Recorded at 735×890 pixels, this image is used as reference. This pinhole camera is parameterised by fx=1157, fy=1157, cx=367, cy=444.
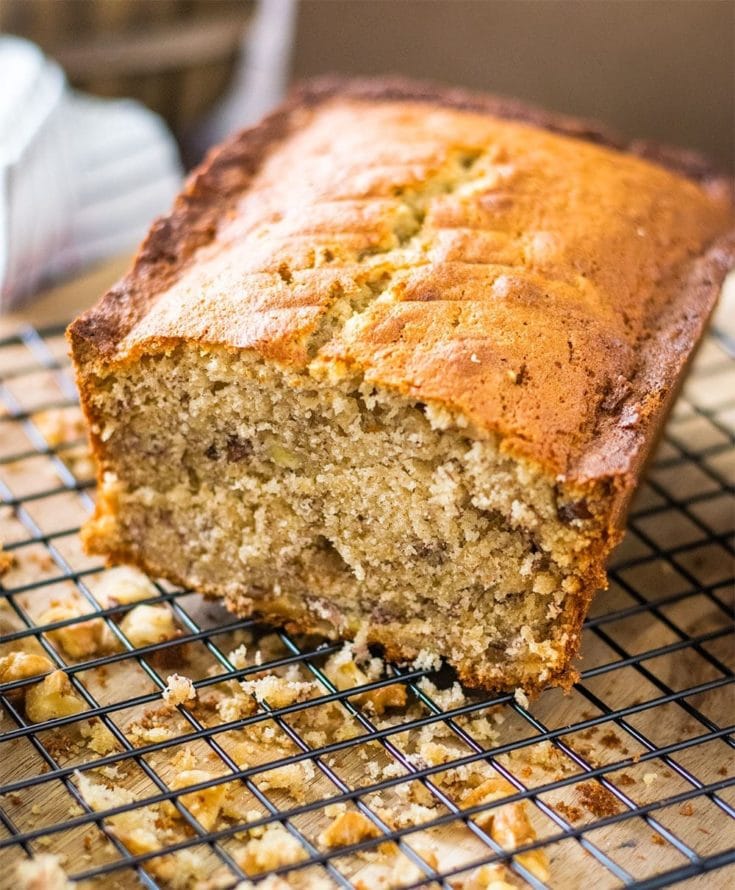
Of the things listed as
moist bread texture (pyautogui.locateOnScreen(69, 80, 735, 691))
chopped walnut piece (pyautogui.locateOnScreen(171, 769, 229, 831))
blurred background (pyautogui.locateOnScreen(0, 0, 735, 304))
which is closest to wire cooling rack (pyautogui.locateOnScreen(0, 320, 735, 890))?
chopped walnut piece (pyautogui.locateOnScreen(171, 769, 229, 831))

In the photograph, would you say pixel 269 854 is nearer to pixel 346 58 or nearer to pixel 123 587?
pixel 123 587

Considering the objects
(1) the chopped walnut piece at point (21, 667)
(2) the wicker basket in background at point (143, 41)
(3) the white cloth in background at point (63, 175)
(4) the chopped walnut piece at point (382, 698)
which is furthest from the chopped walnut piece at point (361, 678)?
(2) the wicker basket in background at point (143, 41)

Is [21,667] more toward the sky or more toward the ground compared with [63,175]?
more toward the ground

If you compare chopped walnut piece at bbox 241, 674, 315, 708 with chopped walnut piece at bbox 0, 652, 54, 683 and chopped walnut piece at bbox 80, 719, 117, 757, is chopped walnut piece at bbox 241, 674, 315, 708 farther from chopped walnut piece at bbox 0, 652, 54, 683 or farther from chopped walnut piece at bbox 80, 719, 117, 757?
chopped walnut piece at bbox 0, 652, 54, 683

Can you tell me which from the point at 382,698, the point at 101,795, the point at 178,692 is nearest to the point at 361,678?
the point at 382,698

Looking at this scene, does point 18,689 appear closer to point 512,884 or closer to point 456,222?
point 512,884

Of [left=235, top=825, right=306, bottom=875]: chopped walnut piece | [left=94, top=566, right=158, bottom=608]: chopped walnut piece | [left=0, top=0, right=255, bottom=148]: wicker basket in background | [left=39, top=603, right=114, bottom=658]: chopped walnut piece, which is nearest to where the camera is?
[left=235, top=825, right=306, bottom=875]: chopped walnut piece

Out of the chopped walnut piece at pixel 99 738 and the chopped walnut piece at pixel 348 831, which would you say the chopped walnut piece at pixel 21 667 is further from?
the chopped walnut piece at pixel 348 831
